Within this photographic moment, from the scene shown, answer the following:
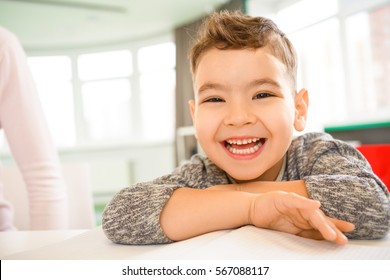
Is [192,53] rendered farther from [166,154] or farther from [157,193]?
[166,154]

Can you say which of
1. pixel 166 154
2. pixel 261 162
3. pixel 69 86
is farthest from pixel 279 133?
pixel 69 86

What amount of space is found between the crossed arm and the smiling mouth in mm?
89

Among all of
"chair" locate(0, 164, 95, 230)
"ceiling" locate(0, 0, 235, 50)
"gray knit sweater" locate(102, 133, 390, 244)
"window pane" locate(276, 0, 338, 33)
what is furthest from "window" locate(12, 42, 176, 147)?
"gray knit sweater" locate(102, 133, 390, 244)

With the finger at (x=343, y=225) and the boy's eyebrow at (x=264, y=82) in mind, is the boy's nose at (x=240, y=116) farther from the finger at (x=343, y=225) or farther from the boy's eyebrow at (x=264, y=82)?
the finger at (x=343, y=225)

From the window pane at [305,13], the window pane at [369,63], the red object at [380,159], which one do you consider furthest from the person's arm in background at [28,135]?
the window pane at [369,63]

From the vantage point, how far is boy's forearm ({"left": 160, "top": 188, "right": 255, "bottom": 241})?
0.48 meters

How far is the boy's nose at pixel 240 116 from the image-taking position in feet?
1.92

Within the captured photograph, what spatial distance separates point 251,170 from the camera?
0.62 m

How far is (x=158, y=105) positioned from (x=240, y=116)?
613 centimetres

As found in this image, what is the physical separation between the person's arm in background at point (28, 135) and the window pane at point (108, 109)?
612 cm

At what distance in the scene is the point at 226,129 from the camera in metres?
0.62

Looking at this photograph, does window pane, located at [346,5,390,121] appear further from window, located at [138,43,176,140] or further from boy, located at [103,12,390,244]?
window, located at [138,43,176,140]

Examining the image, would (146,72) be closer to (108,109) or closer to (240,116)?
(108,109)

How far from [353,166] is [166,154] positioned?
5.89m
